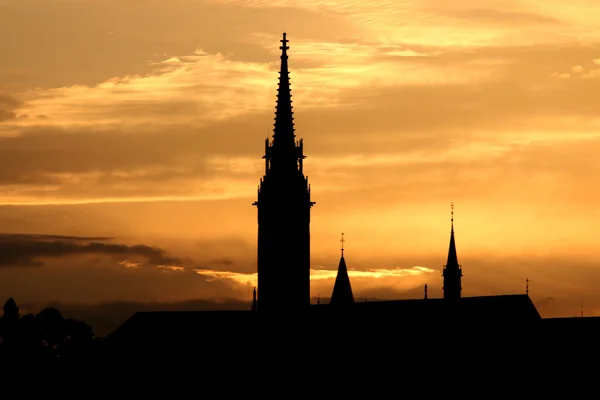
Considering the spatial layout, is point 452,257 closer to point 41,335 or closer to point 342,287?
point 342,287

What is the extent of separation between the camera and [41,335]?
14400cm

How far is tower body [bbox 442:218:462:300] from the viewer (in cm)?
13450

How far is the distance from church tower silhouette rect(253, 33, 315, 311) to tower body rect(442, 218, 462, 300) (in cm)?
1803

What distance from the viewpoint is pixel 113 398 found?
364ft

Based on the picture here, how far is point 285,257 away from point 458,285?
2058 centimetres

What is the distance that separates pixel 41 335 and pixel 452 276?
34620 mm

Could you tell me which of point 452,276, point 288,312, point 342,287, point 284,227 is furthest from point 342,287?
point 288,312

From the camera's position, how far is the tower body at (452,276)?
134500 mm

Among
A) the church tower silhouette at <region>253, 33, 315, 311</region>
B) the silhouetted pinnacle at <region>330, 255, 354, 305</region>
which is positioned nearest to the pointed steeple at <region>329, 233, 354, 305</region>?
the silhouetted pinnacle at <region>330, 255, 354, 305</region>

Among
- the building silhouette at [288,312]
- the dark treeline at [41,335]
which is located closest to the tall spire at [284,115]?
the building silhouette at [288,312]

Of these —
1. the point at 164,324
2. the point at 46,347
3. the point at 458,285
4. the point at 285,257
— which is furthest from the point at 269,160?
the point at 46,347

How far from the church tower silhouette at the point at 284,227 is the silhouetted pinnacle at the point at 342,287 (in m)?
12.7

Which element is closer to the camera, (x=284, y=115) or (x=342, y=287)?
(x=284, y=115)

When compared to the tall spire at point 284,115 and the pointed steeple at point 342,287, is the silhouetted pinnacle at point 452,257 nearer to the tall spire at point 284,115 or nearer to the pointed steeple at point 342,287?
the pointed steeple at point 342,287
